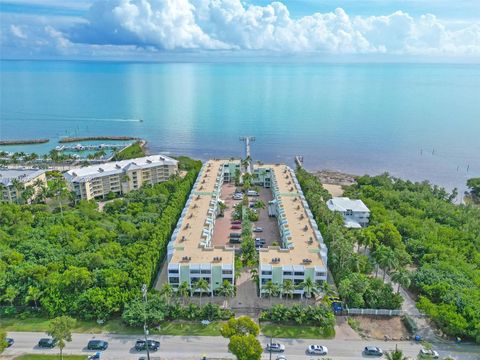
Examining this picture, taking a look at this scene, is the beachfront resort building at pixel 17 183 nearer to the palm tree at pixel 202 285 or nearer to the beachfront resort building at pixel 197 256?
the beachfront resort building at pixel 197 256

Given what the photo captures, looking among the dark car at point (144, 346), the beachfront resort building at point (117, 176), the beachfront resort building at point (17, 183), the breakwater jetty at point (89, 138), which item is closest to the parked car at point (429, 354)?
the dark car at point (144, 346)

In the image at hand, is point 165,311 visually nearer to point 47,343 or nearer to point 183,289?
point 183,289

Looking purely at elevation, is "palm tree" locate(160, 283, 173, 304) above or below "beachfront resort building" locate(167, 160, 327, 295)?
below

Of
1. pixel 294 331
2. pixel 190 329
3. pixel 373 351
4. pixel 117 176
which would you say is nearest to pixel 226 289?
pixel 190 329

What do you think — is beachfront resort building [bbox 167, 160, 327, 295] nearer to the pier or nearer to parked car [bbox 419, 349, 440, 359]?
parked car [bbox 419, 349, 440, 359]

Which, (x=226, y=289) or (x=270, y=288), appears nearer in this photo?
(x=270, y=288)

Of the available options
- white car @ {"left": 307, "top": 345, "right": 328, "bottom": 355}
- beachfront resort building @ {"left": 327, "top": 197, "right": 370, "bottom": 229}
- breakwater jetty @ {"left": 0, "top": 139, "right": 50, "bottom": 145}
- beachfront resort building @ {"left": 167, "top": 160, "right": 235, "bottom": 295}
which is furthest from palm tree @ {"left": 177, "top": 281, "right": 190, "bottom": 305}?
breakwater jetty @ {"left": 0, "top": 139, "right": 50, "bottom": 145}

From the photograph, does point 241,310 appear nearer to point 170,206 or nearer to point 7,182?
point 170,206
